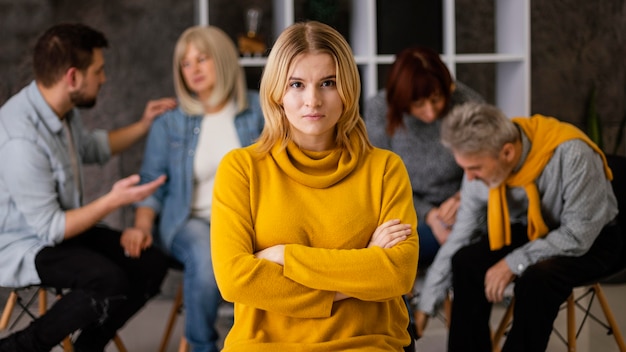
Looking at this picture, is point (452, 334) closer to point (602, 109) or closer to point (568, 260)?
point (568, 260)

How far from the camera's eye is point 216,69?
3.47m

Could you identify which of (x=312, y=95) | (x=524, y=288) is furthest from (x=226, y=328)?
(x=312, y=95)

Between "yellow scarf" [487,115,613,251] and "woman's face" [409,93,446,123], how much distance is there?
1.63 ft

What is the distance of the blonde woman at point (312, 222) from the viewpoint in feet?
5.89

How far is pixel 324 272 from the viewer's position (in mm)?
1787

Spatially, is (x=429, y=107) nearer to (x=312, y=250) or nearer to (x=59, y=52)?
(x=59, y=52)

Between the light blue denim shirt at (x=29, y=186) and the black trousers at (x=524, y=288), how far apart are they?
1.38 meters

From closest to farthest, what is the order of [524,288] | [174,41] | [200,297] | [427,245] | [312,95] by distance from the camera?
1. [312,95]
2. [524,288]
3. [200,297]
4. [427,245]
5. [174,41]

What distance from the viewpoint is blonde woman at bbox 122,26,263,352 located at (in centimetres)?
339

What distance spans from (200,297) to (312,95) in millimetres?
1597

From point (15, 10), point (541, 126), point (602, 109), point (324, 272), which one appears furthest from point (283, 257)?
point (602, 109)

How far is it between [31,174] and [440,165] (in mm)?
1575

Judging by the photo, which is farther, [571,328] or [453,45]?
[453,45]

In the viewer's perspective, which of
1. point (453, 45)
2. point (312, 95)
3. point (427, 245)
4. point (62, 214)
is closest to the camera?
point (312, 95)
